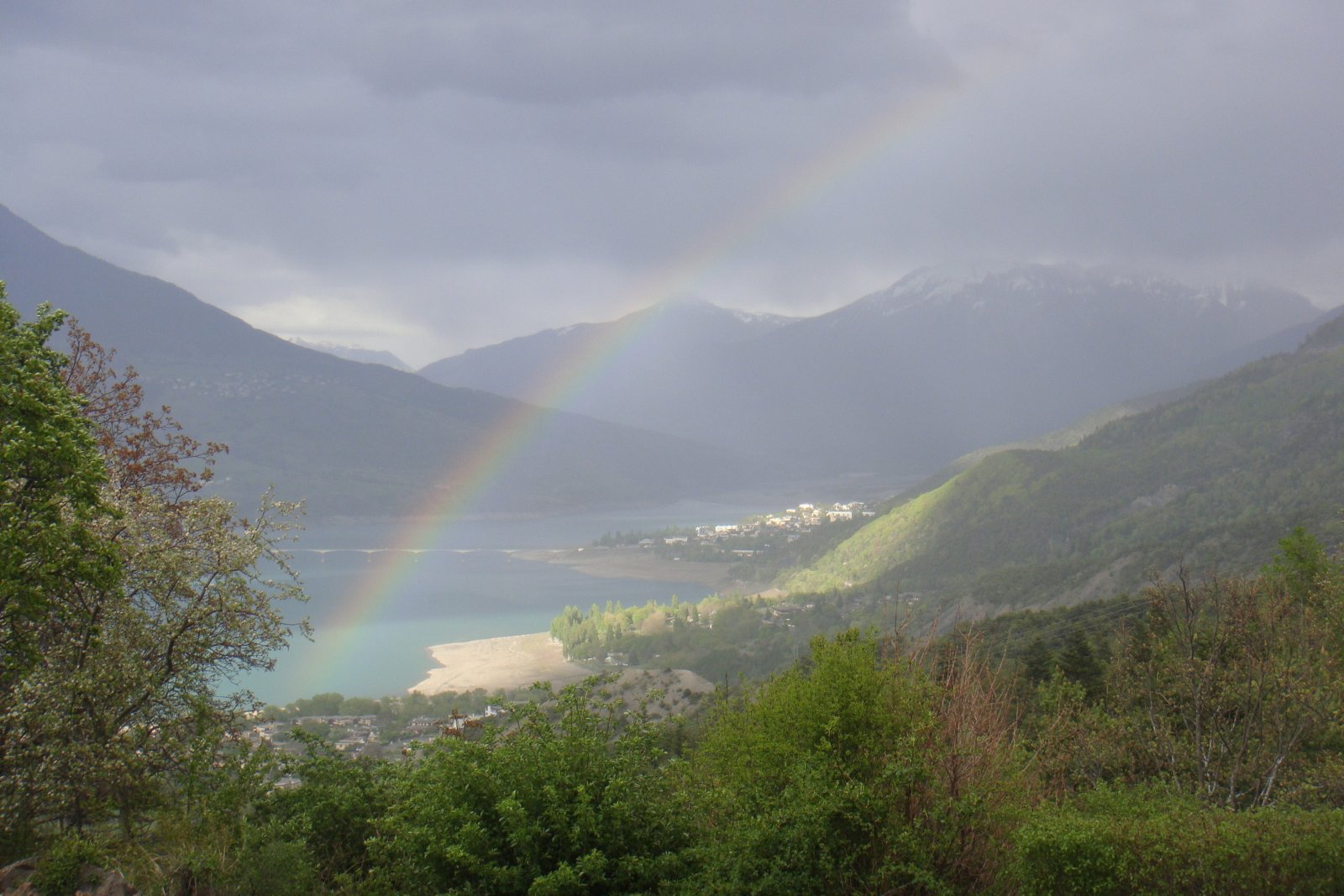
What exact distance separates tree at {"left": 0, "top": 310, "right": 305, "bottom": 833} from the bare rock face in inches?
26.7

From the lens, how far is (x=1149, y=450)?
114 metres

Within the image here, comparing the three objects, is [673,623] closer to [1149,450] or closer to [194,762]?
[1149,450]

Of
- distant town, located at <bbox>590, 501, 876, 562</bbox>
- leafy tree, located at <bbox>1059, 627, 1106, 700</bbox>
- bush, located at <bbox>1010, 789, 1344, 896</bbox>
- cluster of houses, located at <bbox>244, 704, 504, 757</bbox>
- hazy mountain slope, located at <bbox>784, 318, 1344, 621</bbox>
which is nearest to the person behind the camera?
bush, located at <bbox>1010, 789, 1344, 896</bbox>

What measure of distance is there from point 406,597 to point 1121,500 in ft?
279

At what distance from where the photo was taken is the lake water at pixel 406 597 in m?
73.1

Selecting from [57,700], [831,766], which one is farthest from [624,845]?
[57,700]

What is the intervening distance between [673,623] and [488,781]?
259 feet

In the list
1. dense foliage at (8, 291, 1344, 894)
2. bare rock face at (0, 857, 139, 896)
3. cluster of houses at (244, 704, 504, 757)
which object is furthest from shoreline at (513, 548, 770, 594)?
bare rock face at (0, 857, 139, 896)

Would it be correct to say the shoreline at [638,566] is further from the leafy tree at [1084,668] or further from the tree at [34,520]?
the tree at [34,520]

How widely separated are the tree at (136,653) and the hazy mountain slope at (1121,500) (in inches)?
2449

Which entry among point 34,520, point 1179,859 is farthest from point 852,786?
point 34,520

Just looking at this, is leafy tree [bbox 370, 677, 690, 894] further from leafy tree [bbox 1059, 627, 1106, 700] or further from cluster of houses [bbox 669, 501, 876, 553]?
cluster of houses [bbox 669, 501, 876, 553]

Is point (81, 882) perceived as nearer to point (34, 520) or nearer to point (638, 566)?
point (34, 520)

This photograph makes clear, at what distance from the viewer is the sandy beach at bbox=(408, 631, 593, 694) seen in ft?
207
